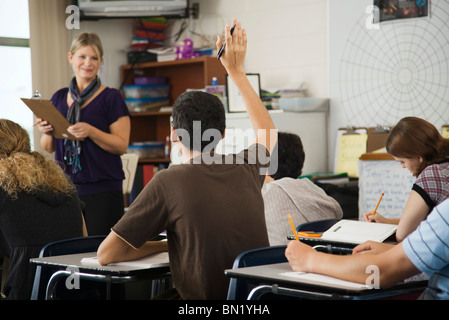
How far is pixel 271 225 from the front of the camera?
2426 millimetres

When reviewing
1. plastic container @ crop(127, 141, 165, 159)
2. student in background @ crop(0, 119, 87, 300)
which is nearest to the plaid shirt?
student in background @ crop(0, 119, 87, 300)

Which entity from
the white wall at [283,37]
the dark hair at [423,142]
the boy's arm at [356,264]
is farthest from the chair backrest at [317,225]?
the white wall at [283,37]

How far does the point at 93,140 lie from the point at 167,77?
2.33m

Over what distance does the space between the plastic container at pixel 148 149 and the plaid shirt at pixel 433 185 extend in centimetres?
306

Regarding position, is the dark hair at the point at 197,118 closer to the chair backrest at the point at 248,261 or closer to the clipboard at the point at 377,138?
the chair backrest at the point at 248,261

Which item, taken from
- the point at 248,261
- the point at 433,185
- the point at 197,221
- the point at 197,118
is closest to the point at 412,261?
the point at 248,261

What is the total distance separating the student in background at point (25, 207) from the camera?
2184 millimetres

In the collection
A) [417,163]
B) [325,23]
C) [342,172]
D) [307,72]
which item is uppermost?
[325,23]

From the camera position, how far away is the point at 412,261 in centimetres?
127

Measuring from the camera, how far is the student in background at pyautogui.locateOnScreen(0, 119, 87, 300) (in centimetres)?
218

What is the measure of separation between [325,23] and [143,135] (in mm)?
1823

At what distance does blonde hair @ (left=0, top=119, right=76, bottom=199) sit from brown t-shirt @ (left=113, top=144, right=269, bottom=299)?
0.70m
